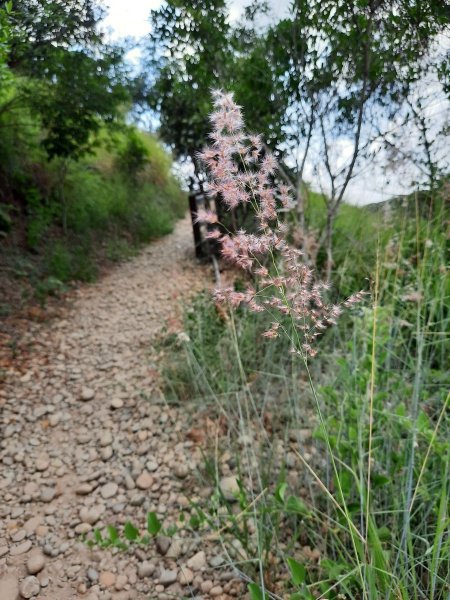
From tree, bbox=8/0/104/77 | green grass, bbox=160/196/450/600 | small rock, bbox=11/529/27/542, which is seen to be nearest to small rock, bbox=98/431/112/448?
green grass, bbox=160/196/450/600

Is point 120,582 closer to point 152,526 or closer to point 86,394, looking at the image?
point 152,526

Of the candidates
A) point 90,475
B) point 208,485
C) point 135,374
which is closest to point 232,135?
point 208,485

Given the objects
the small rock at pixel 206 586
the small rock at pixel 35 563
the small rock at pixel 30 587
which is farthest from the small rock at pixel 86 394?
the small rock at pixel 206 586

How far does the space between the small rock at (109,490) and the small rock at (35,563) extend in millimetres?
354

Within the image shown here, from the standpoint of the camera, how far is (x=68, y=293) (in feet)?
13.7

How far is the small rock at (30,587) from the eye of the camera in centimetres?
146

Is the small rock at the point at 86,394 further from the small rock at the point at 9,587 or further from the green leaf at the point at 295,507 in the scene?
the green leaf at the point at 295,507

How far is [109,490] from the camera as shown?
193cm

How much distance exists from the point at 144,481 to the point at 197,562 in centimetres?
54

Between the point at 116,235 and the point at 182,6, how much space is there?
165 inches

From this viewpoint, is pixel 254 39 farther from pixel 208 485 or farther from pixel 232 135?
pixel 208 485

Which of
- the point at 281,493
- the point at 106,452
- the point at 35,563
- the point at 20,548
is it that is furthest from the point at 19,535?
the point at 281,493

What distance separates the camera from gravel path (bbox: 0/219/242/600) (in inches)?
59.3

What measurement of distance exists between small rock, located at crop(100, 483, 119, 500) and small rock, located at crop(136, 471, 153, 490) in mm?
112
